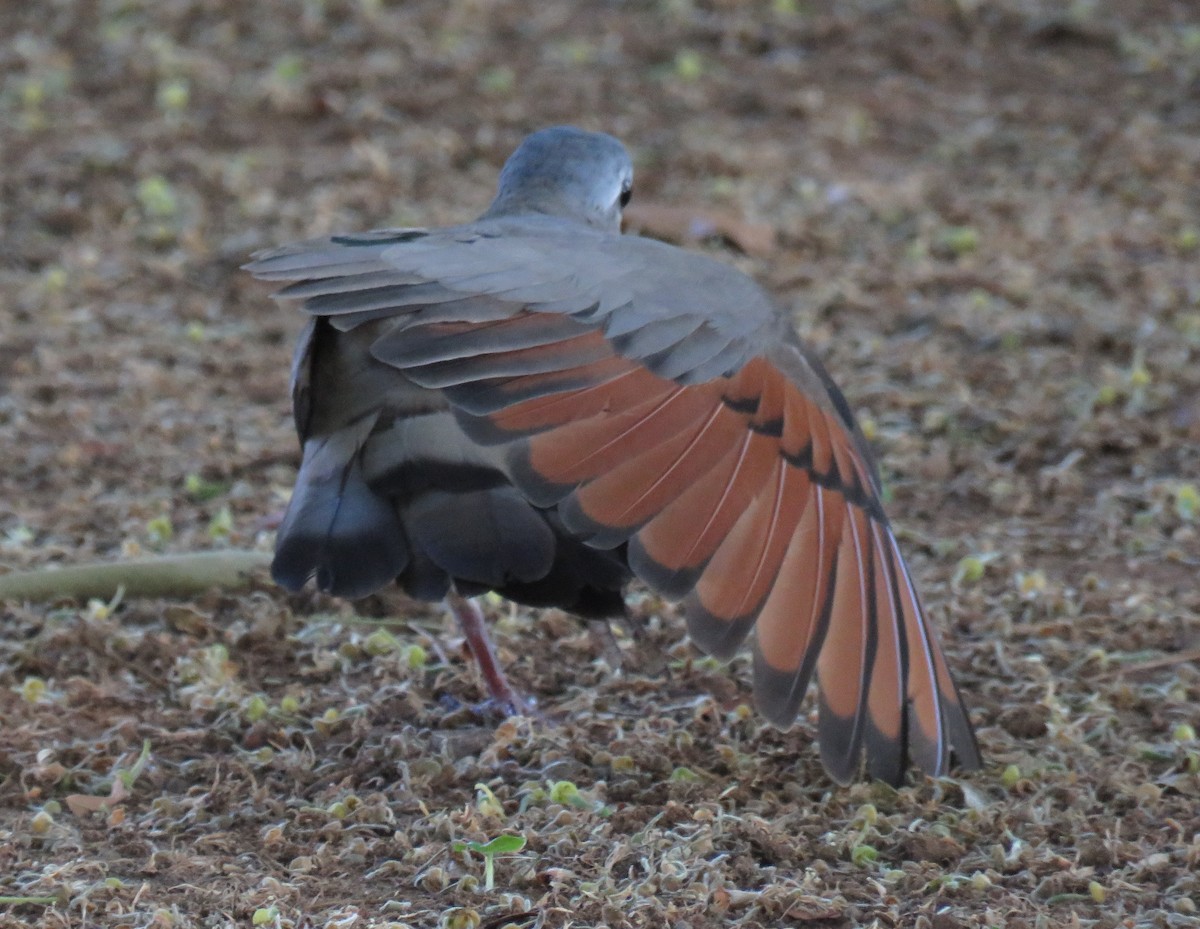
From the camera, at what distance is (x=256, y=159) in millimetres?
6922

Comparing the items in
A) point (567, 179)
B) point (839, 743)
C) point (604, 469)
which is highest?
point (567, 179)

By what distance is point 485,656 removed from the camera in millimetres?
3801

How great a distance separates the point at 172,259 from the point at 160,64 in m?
1.64

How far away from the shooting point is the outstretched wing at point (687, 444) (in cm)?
319

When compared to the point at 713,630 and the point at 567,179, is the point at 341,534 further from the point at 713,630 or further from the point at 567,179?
the point at 567,179

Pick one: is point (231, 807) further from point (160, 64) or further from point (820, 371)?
point (160, 64)

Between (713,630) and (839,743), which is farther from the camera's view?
(839,743)

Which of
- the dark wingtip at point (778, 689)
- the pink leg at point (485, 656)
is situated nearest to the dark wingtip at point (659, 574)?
the dark wingtip at point (778, 689)

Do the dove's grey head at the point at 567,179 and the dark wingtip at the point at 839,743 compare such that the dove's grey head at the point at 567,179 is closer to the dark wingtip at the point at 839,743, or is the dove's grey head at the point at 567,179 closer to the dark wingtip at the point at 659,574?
the dark wingtip at the point at 659,574

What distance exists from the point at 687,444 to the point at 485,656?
787mm

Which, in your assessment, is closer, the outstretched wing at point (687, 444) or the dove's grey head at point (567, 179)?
the outstretched wing at point (687, 444)

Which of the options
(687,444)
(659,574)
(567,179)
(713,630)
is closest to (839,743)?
(713,630)

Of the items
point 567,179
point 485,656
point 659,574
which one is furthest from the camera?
point 567,179

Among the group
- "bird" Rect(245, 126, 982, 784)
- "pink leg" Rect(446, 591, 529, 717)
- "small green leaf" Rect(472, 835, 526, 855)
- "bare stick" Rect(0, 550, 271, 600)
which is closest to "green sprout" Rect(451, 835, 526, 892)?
"small green leaf" Rect(472, 835, 526, 855)
